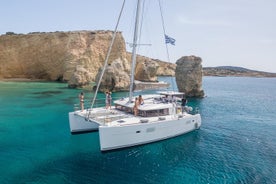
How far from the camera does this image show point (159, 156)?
15.9 meters

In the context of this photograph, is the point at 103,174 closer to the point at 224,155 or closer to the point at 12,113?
the point at 224,155

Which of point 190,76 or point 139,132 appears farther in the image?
point 190,76

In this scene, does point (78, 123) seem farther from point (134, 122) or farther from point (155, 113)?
point (155, 113)

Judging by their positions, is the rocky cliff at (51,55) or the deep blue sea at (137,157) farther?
the rocky cliff at (51,55)

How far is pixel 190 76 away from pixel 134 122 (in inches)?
989

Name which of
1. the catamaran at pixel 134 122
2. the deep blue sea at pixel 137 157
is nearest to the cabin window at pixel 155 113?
the catamaran at pixel 134 122

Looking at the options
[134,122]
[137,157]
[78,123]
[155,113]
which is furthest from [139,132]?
[78,123]

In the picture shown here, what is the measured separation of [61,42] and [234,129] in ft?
179

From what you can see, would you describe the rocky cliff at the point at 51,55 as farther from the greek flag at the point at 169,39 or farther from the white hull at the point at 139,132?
the white hull at the point at 139,132

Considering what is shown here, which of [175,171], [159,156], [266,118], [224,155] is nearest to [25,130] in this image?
[159,156]

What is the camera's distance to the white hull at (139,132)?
1571 cm

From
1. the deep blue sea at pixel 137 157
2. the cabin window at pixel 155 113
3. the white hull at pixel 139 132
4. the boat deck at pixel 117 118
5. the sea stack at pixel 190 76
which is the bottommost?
the deep blue sea at pixel 137 157

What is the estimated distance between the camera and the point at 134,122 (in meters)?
17.2

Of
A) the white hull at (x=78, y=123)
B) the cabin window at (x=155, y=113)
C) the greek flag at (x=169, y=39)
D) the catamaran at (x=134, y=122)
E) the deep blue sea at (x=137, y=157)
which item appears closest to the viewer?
the deep blue sea at (x=137, y=157)
